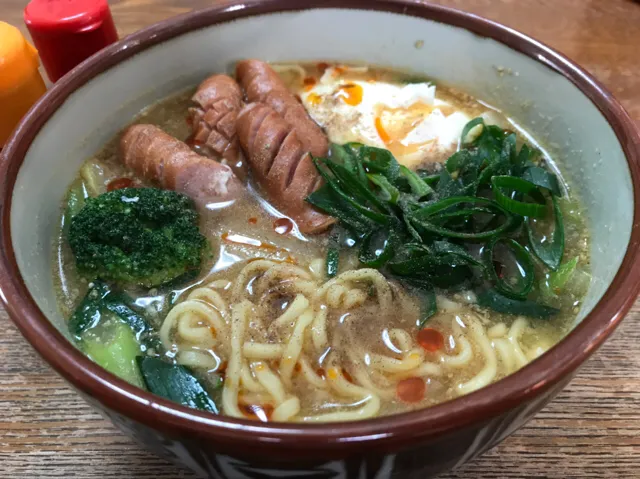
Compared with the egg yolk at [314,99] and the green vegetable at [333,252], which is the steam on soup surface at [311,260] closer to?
the green vegetable at [333,252]

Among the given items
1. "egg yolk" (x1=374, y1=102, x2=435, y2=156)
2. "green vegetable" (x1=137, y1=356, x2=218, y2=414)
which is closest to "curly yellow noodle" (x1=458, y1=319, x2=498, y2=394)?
"green vegetable" (x1=137, y1=356, x2=218, y2=414)

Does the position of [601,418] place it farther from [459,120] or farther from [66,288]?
[66,288]

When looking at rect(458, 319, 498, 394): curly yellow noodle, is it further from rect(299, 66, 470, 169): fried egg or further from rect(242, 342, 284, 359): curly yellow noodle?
rect(299, 66, 470, 169): fried egg

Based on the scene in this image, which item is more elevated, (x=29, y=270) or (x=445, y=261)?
(x=29, y=270)

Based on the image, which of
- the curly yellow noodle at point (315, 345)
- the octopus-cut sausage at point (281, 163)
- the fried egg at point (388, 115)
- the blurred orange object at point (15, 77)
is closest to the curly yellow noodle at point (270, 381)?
the curly yellow noodle at point (315, 345)

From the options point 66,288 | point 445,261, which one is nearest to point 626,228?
point 445,261
